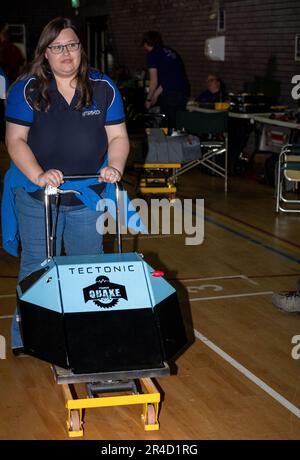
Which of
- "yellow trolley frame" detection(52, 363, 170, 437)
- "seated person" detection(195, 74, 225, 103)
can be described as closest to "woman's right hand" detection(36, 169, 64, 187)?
"yellow trolley frame" detection(52, 363, 170, 437)

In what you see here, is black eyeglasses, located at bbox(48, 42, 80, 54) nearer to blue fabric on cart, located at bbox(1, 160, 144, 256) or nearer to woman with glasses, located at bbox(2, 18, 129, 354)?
woman with glasses, located at bbox(2, 18, 129, 354)

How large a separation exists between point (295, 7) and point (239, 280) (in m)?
6.66

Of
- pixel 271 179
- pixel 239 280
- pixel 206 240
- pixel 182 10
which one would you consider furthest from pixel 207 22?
pixel 239 280

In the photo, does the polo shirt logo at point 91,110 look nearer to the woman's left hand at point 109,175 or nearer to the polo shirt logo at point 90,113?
the polo shirt logo at point 90,113

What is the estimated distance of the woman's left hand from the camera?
138 inches

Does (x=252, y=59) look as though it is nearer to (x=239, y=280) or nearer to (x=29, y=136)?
(x=239, y=280)

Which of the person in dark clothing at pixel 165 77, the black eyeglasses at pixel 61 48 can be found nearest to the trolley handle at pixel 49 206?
the black eyeglasses at pixel 61 48

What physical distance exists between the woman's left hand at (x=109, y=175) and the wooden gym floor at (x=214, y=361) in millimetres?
1098

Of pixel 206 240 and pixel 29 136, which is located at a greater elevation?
pixel 29 136

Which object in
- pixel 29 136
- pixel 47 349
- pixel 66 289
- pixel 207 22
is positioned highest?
pixel 207 22

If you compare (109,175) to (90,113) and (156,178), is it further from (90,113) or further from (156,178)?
(156,178)

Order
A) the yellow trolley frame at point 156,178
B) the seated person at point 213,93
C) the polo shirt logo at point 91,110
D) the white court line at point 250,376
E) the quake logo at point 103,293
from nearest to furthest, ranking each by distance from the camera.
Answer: the quake logo at point 103,293 < the polo shirt logo at point 91,110 < the white court line at point 250,376 < the yellow trolley frame at point 156,178 < the seated person at point 213,93

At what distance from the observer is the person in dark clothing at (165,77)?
1134cm

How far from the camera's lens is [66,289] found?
3.38 metres
